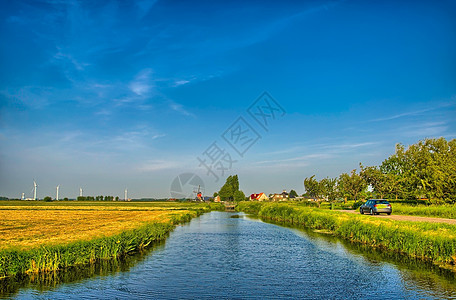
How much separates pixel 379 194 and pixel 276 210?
19.7 metres

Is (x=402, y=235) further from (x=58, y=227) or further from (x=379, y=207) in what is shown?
(x=58, y=227)

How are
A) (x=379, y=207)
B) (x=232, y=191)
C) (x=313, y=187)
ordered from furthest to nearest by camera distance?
1. (x=232, y=191)
2. (x=313, y=187)
3. (x=379, y=207)

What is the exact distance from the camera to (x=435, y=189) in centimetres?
4497

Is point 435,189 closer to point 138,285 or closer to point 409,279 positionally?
point 409,279

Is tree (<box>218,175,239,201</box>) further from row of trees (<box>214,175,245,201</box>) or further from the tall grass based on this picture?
the tall grass

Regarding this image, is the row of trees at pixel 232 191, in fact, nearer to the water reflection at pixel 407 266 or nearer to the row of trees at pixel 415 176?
the row of trees at pixel 415 176

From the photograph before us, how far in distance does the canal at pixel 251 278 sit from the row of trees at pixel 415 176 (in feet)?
83.0

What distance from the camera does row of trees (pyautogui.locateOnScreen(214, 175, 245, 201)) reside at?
16438 cm

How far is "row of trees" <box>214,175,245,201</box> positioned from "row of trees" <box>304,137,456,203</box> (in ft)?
294

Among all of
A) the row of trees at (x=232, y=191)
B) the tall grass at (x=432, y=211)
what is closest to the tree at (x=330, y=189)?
the tall grass at (x=432, y=211)

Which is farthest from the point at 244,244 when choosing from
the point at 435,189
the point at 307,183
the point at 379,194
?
the point at 307,183

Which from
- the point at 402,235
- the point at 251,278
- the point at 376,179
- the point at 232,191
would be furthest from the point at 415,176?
the point at 232,191

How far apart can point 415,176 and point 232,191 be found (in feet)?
387

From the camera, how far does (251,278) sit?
693 inches
